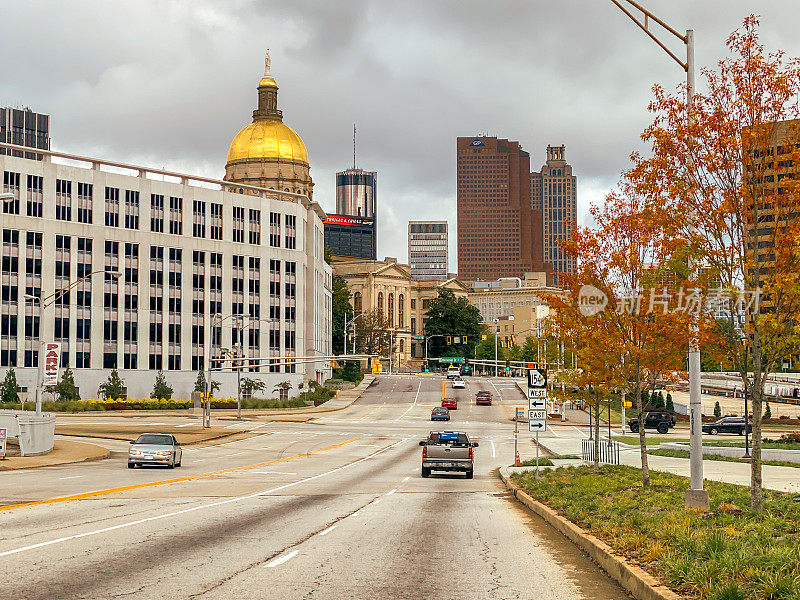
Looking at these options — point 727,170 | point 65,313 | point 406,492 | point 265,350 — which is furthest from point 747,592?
point 265,350

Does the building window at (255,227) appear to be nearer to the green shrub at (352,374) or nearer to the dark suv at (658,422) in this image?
the green shrub at (352,374)

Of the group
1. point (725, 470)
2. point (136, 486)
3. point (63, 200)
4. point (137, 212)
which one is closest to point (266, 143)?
point (137, 212)

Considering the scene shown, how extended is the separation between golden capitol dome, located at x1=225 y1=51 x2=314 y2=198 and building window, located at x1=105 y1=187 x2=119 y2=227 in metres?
48.7

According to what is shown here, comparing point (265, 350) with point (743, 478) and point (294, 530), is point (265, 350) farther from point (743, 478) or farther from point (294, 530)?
point (294, 530)

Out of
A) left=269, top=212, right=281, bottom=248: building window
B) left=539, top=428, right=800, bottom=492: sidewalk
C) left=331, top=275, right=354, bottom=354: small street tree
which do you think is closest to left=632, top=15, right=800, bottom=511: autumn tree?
left=539, top=428, right=800, bottom=492: sidewalk

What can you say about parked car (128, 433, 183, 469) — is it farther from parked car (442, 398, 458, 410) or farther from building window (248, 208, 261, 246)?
building window (248, 208, 261, 246)

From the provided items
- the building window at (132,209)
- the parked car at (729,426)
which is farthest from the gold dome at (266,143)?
the parked car at (729,426)

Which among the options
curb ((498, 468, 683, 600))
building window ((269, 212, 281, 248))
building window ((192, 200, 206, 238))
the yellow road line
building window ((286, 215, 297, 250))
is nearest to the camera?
curb ((498, 468, 683, 600))

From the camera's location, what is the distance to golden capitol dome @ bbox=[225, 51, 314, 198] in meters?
155

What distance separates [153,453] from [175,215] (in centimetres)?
7303

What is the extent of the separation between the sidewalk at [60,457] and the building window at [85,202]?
51.5 meters

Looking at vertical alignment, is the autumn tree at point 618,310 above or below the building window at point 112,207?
below

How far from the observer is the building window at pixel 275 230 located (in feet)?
390

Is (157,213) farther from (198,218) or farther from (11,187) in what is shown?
(11,187)
